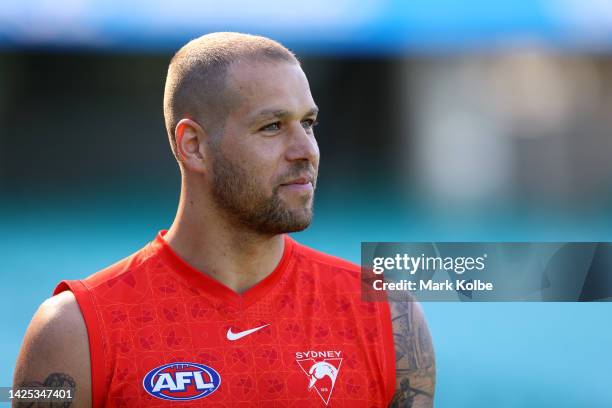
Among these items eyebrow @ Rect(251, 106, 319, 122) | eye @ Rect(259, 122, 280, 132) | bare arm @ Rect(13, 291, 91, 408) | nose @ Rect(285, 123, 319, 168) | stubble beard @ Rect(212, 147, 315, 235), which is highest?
eyebrow @ Rect(251, 106, 319, 122)

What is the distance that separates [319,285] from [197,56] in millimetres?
655

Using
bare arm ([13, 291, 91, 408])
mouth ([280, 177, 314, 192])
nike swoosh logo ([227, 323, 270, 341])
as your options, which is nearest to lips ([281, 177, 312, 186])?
mouth ([280, 177, 314, 192])

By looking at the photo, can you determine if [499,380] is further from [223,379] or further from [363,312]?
[223,379]

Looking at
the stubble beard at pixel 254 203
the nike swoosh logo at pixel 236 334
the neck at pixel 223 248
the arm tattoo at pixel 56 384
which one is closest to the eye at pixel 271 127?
the stubble beard at pixel 254 203

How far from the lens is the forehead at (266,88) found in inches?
71.4

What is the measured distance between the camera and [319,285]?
1.94 metres

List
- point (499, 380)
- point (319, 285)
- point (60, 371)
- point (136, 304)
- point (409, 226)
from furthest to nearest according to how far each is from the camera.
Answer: point (409, 226)
point (499, 380)
point (319, 285)
point (136, 304)
point (60, 371)

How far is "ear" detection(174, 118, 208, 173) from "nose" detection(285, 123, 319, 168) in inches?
8.9

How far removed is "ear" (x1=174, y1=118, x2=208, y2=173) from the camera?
6.23 feet

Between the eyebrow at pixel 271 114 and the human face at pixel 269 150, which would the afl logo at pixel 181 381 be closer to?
the human face at pixel 269 150

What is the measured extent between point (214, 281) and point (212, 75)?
50 centimetres

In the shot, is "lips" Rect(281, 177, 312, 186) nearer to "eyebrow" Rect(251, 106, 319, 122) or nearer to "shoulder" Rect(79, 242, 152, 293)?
"eyebrow" Rect(251, 106, 319, 122)

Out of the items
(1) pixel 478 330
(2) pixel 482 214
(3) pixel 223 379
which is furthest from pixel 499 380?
(3) pixel 223 379

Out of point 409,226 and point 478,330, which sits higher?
point 409,226
